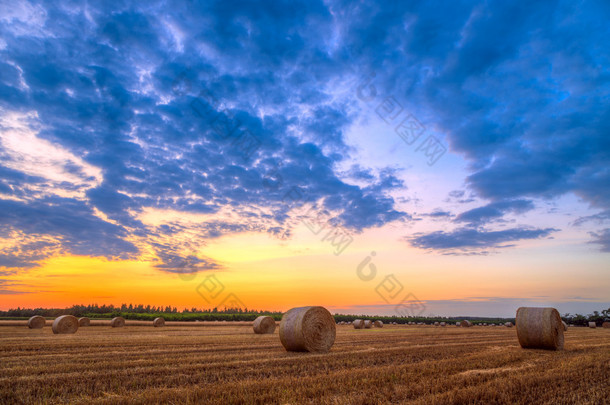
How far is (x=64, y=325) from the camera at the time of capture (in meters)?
22.1

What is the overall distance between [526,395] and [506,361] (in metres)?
4.32

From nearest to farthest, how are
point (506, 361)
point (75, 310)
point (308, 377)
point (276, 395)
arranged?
point (276, 395) < point (308, 377) < point (506, 361) < point (75, 310)

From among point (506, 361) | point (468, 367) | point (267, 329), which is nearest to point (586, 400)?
point (468, 367)

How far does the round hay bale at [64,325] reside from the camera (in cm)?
2173

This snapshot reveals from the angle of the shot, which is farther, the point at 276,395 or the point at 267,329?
the point at 267,329

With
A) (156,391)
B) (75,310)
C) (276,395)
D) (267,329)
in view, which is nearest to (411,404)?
(276,395)

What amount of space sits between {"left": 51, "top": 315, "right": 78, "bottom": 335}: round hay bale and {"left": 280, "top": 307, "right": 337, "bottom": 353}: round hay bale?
16595mm

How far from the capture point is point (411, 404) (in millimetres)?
5070

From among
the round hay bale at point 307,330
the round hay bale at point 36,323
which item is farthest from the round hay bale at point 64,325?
the round hay bale at point 307,330

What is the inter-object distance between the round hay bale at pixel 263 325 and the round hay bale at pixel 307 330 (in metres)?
10.3

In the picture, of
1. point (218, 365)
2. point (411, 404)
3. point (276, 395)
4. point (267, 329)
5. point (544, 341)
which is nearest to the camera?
point (411, 404)

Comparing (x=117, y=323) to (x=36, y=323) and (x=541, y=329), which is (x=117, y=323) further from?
(x=541, y=329)

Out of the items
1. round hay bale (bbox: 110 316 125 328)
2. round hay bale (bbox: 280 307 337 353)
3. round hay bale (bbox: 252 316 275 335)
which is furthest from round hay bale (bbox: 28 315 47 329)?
round hay bale (bbox: 280 307 337 353)

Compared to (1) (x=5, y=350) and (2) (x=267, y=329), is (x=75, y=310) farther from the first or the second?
(1) (x=5, y=350)
